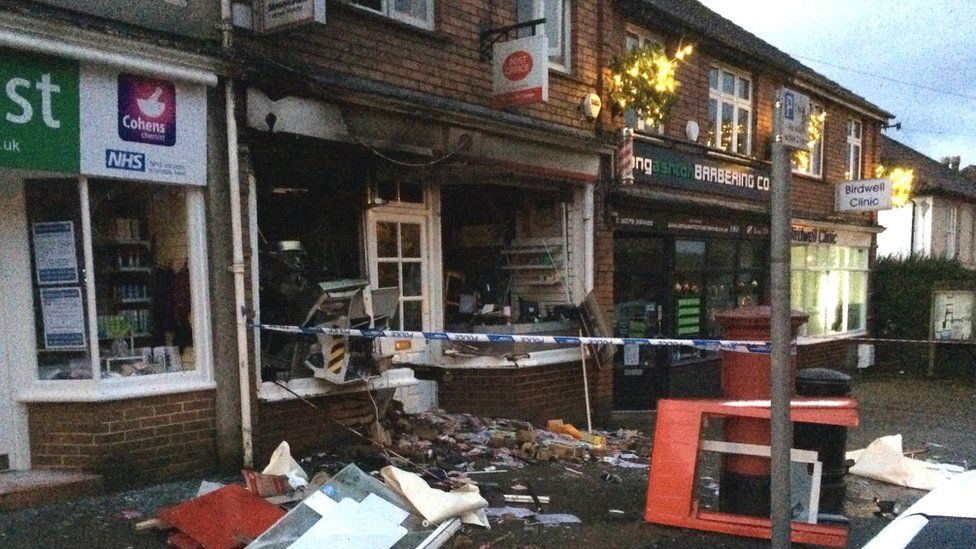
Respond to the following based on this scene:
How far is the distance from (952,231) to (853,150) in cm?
1009

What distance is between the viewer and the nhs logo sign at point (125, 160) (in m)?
5.39

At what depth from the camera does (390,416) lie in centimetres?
766

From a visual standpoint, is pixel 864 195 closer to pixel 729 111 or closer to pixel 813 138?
pixel 813 138

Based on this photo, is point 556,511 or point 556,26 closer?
point 556,511

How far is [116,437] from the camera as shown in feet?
17.7

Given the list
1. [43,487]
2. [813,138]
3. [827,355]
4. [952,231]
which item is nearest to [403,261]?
[43,487]

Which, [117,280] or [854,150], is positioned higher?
[854,150]

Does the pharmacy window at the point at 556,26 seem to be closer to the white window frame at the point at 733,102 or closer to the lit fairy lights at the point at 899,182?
the white window frame at the point at 733,102

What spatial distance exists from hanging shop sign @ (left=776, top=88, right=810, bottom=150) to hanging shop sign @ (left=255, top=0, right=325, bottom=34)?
392 cm

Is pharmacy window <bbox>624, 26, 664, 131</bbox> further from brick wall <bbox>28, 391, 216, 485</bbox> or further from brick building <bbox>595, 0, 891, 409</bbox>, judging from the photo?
brick wall <bbox>28, 391, 216, 485</bbox>

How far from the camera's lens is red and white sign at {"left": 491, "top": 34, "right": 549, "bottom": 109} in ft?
25.3

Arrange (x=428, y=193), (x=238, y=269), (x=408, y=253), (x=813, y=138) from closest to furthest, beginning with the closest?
(x=238, y=269) < (x=408, y=253) < (x=428, y=193) < (x=813, y=138)

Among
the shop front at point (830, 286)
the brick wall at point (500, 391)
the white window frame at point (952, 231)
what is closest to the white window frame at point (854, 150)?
the shop front at point (830, 286)

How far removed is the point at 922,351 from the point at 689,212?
27.6ft
